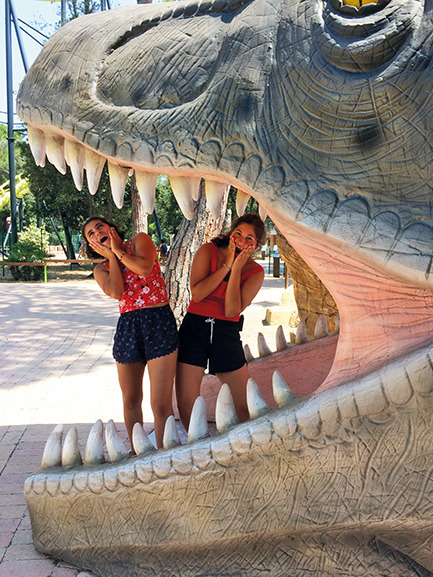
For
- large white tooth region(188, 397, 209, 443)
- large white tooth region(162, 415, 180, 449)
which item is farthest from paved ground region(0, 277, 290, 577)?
large white tooth region(188, 397, 209, 443)

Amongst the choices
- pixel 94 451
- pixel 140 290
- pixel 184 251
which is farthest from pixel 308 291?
pixel 184 251

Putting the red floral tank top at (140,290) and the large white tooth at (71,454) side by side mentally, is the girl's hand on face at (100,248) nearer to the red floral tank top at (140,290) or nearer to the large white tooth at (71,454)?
the red floral tank top at (140,290)

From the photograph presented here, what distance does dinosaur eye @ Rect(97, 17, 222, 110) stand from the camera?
5.76ft

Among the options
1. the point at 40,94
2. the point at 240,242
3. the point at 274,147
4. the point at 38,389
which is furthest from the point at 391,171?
the point at 38,389

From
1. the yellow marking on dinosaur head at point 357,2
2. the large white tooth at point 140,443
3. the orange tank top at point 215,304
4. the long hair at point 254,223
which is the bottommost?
the large white tooth at point 140,443

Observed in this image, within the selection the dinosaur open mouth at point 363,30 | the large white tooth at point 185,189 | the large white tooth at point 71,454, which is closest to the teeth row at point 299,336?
the large white tooth at point 71,454

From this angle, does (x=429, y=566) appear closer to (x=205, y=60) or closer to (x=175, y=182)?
(x=175, y=182)

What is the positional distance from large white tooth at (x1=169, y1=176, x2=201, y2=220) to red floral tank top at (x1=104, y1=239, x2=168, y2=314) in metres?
1.32

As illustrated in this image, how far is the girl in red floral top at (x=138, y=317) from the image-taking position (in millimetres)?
3084

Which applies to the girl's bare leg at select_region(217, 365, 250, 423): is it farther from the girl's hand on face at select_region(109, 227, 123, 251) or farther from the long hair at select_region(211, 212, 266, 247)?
the girl's hand on face at select_region(109, 227, 123, 251)

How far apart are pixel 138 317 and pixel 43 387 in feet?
10.1

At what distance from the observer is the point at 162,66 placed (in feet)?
5.91

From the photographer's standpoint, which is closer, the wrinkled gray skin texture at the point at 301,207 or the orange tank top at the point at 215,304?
the wrinkled gray skin texture at the point at 301,207

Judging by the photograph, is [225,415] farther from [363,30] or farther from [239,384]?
[239,384]
